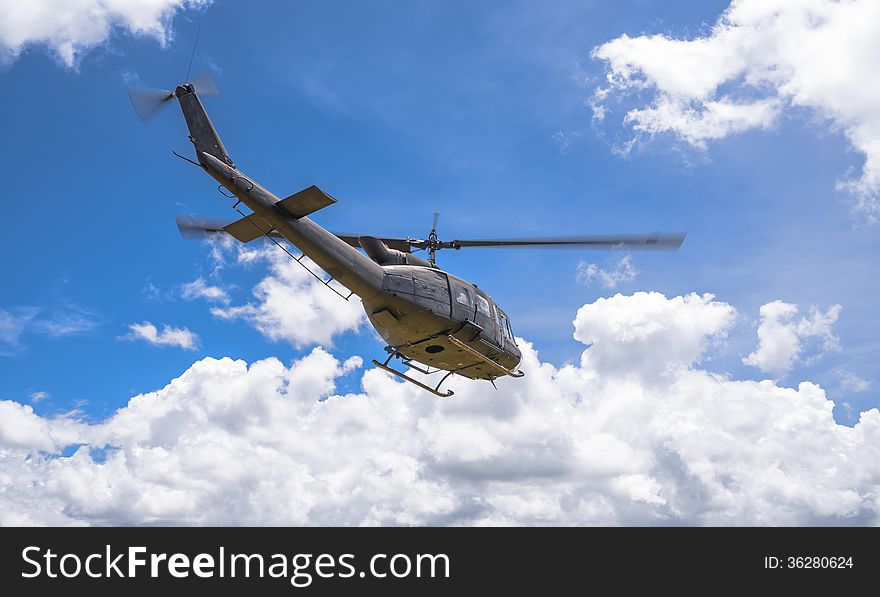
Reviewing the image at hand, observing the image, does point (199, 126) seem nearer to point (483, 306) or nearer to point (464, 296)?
point (464, 296)

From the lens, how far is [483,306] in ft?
91.0

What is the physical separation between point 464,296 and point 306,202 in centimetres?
710

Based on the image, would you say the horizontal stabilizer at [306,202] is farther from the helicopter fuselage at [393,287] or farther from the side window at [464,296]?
the side window at [464,296]

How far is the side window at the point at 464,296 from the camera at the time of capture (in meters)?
26.4

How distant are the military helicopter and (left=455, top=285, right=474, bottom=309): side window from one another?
1.6 inches

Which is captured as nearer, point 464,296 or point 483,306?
point 464,296

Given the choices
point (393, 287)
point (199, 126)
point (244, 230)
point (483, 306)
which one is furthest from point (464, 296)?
point (199, 126)

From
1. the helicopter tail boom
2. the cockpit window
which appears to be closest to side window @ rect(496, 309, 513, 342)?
the cockpit window

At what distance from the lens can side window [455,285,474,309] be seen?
86.8 ft
